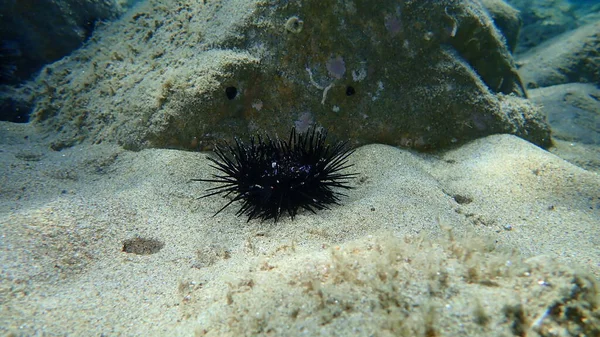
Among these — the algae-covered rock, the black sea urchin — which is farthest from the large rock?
the black sea urchin

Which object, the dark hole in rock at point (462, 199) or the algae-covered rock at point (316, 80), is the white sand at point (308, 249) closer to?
the dark hole in rock at point (462, 199)

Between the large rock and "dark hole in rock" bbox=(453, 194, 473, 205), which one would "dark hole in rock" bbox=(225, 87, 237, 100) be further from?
the large rock

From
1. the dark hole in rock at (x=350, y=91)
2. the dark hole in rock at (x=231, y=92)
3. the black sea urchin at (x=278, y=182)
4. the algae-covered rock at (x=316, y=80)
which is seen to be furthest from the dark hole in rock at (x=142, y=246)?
the dark hole in rock at (x=350, y=91)

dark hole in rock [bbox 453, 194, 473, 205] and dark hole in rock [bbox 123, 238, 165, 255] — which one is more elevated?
dark hole in rock [bbox 453, 194, 473, 205]

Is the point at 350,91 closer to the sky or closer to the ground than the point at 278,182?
closer to the sky

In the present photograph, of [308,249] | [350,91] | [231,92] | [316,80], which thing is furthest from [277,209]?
[350,91]

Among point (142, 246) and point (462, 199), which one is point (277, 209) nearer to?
point (142, 246)

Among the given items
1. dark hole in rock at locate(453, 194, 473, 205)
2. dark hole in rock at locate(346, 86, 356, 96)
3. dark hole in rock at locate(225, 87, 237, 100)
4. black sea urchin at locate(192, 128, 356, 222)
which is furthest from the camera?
dark hole in rock at locate(346, 86, 356, 96)
